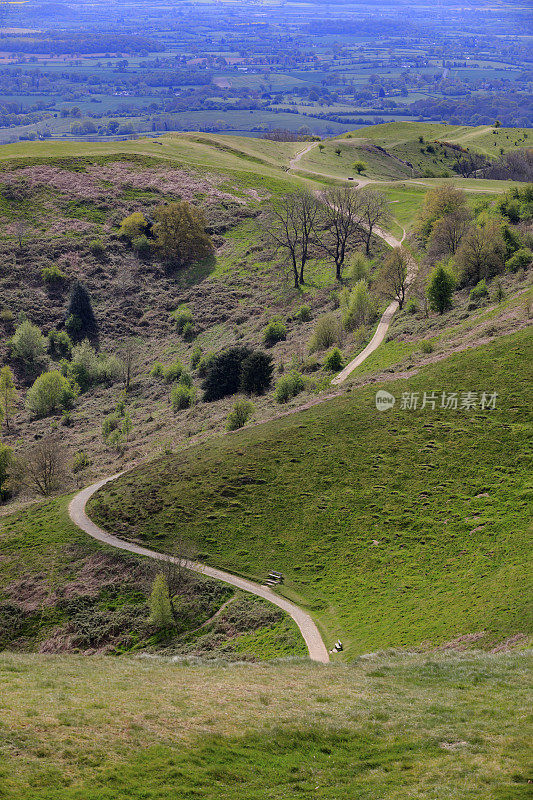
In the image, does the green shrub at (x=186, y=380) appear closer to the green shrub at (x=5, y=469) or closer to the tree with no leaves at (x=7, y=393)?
the tree with no leaves at (x=7, y=393)

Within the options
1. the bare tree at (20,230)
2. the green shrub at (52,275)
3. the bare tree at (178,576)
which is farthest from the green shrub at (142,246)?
the bare tree at (178,576)

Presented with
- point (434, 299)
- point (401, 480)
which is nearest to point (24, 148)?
point (434, 299)

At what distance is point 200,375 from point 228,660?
60000 millimetres

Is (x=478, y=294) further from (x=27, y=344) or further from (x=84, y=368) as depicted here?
(x=27, y=344)

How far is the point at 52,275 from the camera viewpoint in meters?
114

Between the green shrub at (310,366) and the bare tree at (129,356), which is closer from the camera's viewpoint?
the green shrub at (310,366)

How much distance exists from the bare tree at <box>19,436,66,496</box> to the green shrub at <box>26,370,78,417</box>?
82.0 ft

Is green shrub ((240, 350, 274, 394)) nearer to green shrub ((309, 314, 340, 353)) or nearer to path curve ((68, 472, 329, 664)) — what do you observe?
green shrub ((309, 314, 340, 353))

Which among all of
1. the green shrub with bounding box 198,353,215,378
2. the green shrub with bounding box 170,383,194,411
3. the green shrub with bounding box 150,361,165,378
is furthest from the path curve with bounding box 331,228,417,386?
the green shrub with bounding box 150,361,165,378

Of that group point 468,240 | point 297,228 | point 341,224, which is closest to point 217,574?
point 468,240

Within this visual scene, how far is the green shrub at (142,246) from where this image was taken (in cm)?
12662

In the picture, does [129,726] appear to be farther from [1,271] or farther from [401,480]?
[1,271]

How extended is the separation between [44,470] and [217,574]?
27533 mm

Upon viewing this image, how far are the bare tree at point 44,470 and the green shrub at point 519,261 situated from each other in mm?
59359
